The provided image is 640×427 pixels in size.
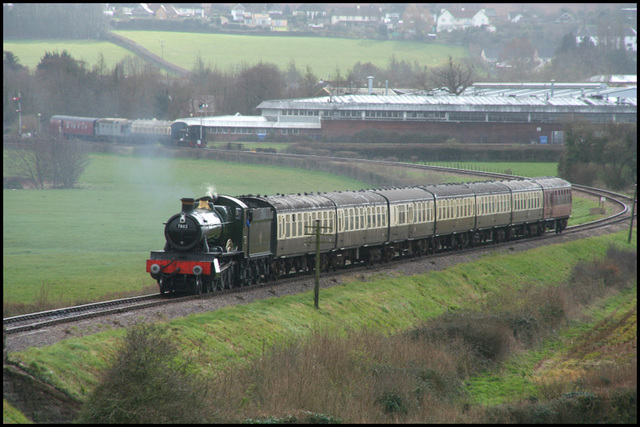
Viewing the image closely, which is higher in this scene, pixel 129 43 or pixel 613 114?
pixel 129 43

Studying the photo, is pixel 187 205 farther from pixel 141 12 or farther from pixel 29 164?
pixel 141 12

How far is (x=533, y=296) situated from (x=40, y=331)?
82.3ft

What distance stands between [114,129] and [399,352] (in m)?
81.3

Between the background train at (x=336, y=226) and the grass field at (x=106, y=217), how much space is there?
872 centimetres

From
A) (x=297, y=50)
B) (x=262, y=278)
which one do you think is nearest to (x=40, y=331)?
(x=262, y=278)

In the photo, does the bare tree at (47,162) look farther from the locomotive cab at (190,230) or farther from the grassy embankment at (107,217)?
the locomotive cab at (190,230)

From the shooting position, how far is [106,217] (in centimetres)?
6675

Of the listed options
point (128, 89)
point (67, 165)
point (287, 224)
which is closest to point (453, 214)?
point (287, 224)

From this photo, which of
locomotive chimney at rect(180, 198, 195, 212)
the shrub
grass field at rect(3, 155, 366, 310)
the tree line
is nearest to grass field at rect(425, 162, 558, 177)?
grass field at rect(3, 155, 366, 310)

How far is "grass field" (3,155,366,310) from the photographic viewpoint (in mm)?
41969

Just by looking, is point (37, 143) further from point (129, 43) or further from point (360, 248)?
point (129, 43)

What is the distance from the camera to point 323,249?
34094 millimetres

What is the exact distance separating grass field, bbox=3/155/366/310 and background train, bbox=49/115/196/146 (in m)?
8.28

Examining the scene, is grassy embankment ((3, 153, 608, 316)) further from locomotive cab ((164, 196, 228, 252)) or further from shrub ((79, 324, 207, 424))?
shrub ((79, 324, 207, 424))
